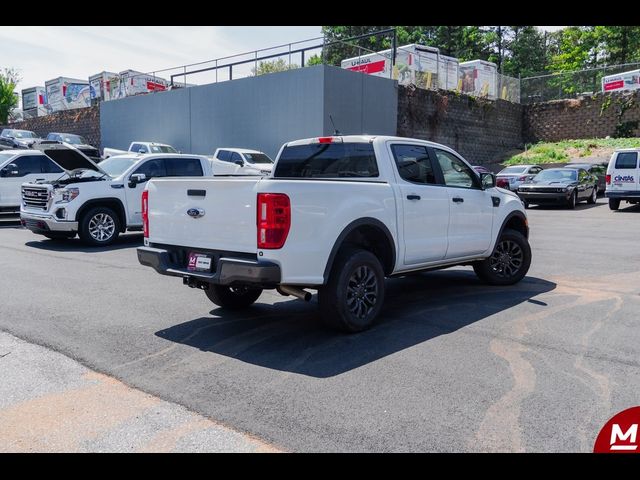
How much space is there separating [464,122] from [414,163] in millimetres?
28019

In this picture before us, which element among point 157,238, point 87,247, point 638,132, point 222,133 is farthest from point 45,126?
point 157,238

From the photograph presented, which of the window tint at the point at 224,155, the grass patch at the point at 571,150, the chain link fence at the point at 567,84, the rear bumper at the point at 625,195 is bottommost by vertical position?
the rear bumper at the point at 625,195

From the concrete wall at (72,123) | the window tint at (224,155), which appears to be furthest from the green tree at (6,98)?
the window tint at (224,155)

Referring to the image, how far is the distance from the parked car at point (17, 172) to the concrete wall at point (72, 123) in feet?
79.1

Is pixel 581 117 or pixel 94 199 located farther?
pixel 581 117

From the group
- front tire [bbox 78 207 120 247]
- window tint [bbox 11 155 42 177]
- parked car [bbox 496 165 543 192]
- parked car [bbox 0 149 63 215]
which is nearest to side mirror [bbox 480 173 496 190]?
front tire [bbox 78 207 120 247]

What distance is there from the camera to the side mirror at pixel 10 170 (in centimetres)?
1522

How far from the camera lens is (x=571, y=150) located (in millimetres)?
34000

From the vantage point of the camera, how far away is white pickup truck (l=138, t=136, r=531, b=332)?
16.9ft

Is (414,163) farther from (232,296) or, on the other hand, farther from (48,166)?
(48,166)

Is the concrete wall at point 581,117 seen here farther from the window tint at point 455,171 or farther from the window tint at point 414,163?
the window tint at point 414,163

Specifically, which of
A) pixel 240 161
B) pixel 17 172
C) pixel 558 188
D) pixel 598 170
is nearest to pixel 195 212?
pixel 17 172

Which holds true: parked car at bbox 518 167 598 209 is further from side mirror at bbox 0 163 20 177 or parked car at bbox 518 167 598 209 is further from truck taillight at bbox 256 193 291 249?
truck taillight at bbox 256 193 291 249

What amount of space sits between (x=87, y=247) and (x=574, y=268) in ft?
29.9
